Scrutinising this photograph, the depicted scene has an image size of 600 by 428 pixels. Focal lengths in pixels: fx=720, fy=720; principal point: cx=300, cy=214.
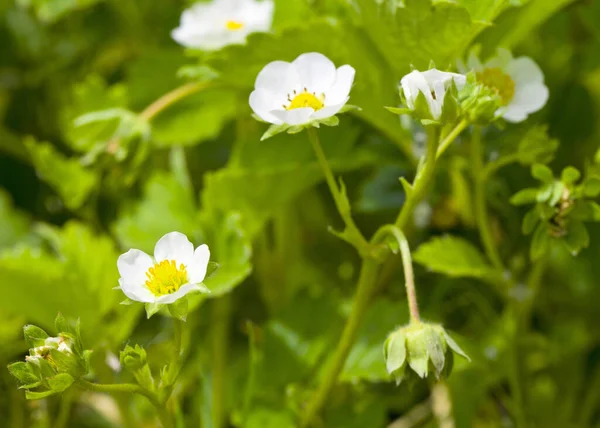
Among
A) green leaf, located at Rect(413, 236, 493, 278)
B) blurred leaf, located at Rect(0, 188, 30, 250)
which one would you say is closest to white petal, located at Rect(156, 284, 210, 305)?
green leaf, located at Rect(413, 236, 493, 278)

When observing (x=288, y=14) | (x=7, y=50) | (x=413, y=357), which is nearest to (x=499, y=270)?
(x=413, y=357)

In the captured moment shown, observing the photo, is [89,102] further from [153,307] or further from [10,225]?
[153,307]

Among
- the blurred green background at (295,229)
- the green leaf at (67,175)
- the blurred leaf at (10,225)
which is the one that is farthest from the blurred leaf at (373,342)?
the blurred leaf at (10,225)

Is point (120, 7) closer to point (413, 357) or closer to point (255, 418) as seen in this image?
point (255, 418)

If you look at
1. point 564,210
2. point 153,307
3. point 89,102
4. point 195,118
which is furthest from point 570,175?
point 89,102

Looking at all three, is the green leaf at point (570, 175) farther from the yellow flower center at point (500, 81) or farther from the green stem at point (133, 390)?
the green stem at point (133, 390)

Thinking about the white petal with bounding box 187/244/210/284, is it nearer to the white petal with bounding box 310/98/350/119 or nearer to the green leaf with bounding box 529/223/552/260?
→ the white petal with bounding box 310/98/350/119
